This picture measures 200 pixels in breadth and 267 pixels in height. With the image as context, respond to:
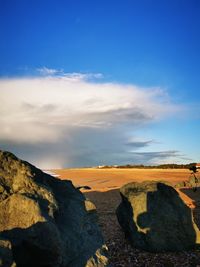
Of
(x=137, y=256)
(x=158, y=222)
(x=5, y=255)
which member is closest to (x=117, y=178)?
(x=158, y=222)

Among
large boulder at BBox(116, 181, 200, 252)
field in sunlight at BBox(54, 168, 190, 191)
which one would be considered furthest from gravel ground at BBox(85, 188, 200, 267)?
field in sunlight at BBox(54, 168, 190, 191)

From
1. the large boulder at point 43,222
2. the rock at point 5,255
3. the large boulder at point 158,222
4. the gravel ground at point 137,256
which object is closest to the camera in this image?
the rock at point 5,255

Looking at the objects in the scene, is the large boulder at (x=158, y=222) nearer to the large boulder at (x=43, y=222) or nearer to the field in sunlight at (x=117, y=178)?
the large boulder at (x=43, y=222)

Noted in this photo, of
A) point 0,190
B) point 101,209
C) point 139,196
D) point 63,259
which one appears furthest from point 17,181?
point 101,209

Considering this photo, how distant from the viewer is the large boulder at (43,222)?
612 centimetres

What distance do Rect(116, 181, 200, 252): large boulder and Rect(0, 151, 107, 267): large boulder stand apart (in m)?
3.99

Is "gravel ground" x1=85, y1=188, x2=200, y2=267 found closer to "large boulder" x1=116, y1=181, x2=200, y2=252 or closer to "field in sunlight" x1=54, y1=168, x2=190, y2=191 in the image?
"large boulder" x1=116, y1=181, x2=200, y2=252

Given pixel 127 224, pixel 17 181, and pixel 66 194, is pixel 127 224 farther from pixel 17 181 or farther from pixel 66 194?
pixel 17 181

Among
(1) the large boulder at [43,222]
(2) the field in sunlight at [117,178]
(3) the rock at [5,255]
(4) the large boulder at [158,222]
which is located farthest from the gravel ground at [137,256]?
(2) the field in sunlight at [117,178]

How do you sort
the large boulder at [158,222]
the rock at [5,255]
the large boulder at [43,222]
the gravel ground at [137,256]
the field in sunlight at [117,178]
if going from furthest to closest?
the field in sunlight at [117,178]
the large boulder at [158,222]
the gravel ground at [137,256]
the large boulder at [43,222]
the rock at [5,255]

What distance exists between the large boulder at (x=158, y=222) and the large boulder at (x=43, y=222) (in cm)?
399

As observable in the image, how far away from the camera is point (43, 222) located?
20.3ft

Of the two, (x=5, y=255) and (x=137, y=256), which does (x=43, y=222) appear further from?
(x=137, y=256)

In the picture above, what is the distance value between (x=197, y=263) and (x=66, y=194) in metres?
5.11
